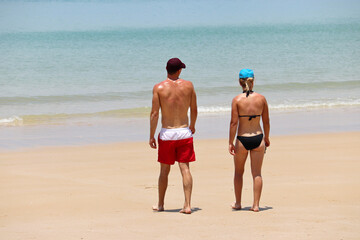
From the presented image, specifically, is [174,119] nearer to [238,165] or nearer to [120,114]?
[238,165]

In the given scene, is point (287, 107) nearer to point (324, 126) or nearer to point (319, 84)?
point (324, 126)

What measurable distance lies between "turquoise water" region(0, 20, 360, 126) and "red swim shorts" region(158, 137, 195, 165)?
30.2 feet

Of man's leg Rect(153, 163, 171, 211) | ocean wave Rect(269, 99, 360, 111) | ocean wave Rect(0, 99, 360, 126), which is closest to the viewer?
man's leg Rect(153, 163, 171, 211)

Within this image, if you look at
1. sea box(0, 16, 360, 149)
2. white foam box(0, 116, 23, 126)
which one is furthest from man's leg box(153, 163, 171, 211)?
white foam box(0, 116, 23, 126)

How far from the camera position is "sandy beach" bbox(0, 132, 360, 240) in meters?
5.06

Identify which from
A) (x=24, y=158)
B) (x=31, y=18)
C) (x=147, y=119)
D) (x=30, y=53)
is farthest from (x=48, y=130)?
(x=31, y=18)

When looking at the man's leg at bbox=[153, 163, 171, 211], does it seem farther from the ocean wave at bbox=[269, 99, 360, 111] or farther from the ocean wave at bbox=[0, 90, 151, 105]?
the ocean wave at bbox=[0, 90, 151, 105]

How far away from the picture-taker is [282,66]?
95.5ft

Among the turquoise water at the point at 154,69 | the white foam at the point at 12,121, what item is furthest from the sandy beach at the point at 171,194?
the turquoise water at the point at 154,69

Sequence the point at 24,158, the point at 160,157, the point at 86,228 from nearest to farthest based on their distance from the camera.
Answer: the point at 86,228, the point at 160,157, the point at 24,158

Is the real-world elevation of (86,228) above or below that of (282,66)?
below

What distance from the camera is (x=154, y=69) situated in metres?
28.1

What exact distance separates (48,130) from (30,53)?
22285 millimetres

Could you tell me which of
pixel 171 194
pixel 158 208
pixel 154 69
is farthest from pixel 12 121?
pixel 154 69
